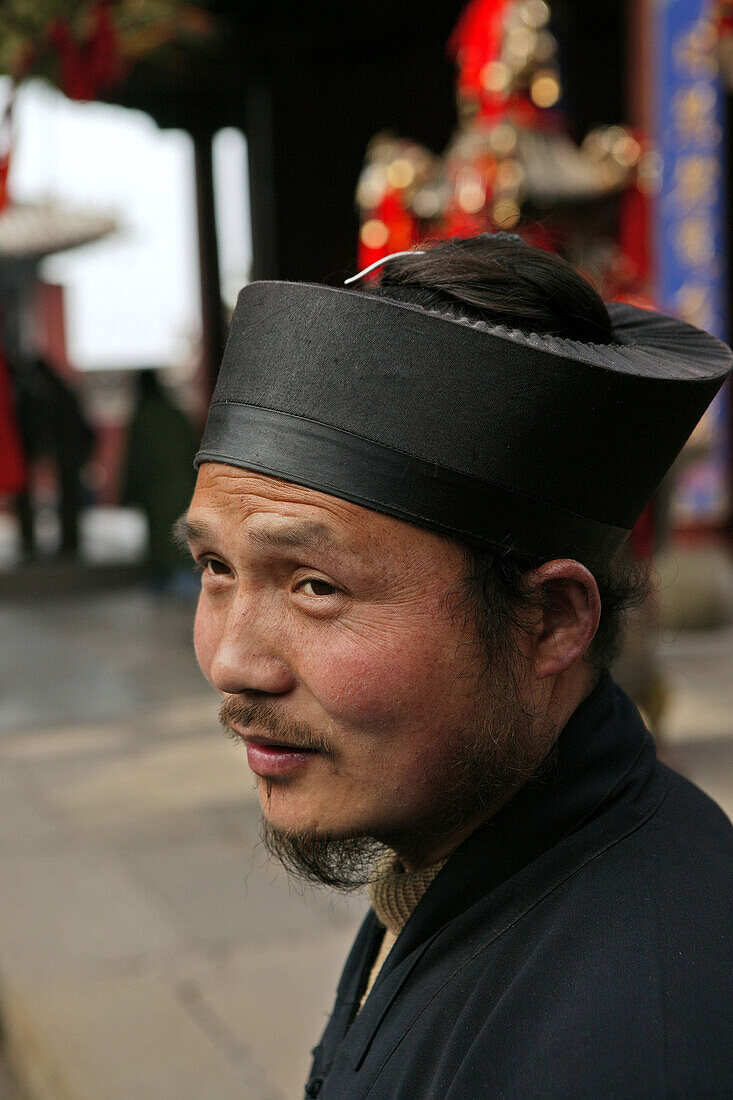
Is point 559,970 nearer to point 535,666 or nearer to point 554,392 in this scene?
point 535,666

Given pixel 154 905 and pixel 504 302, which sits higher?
pixel 504 302

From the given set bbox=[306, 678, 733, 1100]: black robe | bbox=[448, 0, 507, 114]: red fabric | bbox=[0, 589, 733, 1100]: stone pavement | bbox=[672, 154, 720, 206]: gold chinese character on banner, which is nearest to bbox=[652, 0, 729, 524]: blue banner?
bbox=[672, 154, 720, 206]: gold chinese character on banner

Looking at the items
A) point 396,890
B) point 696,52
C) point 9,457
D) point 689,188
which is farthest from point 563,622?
point 689,188

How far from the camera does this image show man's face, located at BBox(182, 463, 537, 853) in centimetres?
98

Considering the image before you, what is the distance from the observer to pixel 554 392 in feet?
3.20

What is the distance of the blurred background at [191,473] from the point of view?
2867mm

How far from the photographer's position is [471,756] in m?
1.01

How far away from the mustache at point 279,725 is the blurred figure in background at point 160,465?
25.5 ft

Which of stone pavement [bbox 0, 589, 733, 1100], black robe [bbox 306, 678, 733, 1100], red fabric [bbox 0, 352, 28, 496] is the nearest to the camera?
black robe [bbox 306, 678, 733, 1100]

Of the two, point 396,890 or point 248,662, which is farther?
point 396,890

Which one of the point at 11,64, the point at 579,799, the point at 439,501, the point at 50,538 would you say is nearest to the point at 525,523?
the point at 439,501

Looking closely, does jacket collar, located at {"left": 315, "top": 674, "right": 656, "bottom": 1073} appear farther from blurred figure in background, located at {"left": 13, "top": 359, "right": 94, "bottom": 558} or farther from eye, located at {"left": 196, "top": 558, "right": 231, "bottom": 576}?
blurred figure in background, located at {"left": 13, "top": 359, "right": 94, "bottom": 558}

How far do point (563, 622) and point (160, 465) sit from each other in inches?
316

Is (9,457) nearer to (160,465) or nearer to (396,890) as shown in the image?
(396,890)
